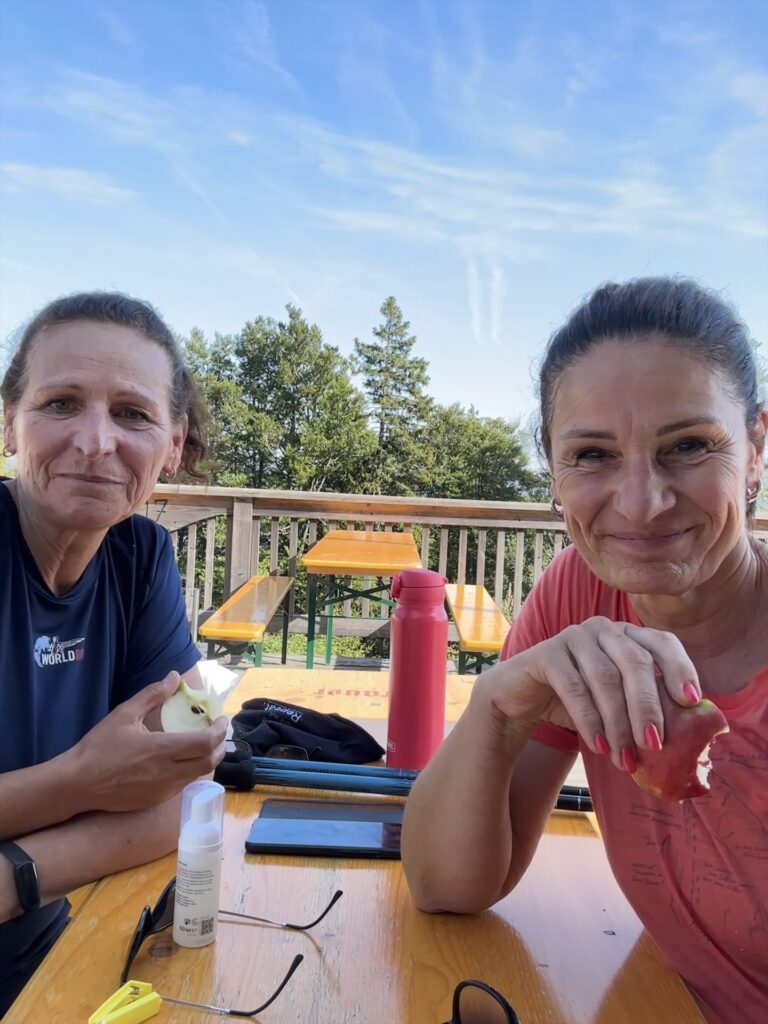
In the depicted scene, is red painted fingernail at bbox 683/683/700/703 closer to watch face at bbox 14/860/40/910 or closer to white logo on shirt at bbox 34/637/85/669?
watch face at bbox 14/860/40/910

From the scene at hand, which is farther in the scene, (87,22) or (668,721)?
(87,22)

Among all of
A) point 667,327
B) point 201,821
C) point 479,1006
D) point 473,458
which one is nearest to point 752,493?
point 667,327

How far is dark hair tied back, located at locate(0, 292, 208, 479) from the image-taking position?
1272mm

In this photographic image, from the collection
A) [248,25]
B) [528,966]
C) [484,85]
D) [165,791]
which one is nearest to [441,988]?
[528,966]

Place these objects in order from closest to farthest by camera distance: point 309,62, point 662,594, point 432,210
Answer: point 662,594, point 309,62, point 432,210

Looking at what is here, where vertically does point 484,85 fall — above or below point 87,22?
above

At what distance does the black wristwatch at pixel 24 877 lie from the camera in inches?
35.9

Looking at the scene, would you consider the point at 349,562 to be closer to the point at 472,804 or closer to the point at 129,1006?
the point at 472,804

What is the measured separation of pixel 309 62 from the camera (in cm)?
1798

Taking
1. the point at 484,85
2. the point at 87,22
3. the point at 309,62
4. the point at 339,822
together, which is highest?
the point at 484,85

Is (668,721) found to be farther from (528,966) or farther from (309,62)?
(309,62)

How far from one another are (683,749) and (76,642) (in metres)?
1.11

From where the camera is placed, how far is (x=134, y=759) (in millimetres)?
993

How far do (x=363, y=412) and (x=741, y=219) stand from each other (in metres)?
16.4
